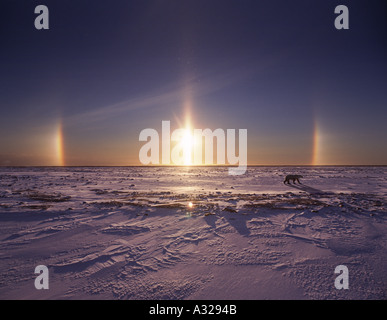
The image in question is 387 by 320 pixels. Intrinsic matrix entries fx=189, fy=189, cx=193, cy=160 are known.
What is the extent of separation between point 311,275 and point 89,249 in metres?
5.14

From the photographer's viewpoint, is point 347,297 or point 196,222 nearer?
point 347,297

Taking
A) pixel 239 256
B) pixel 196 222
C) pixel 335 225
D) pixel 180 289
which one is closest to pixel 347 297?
pixel 239 256

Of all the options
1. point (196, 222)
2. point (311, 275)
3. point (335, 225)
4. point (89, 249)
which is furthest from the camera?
point (196, 222)

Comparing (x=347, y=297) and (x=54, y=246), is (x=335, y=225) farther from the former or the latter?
(x=54, y=246)

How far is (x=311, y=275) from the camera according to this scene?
12.2 feet

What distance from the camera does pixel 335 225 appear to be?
6.46 meters

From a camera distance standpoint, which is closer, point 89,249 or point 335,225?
point 89,249
